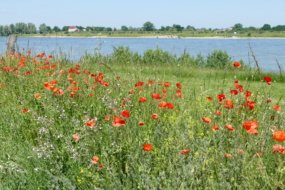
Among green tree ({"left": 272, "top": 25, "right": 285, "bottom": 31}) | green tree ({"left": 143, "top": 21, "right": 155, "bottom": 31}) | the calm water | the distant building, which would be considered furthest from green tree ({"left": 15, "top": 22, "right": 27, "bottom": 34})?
green tree ({"left": 272, "top": 25, "right": 285, "bottom": 31})

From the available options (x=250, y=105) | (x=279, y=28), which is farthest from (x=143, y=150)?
(x=279, y=28)

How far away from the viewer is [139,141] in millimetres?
3041

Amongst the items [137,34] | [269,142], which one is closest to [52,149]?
[269,142]

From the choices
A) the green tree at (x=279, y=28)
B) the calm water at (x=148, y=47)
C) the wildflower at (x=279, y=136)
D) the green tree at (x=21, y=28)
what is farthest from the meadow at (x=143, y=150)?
the green tree at (x=279, y=28)

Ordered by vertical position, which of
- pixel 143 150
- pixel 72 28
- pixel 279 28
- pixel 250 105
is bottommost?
pixel 72 28

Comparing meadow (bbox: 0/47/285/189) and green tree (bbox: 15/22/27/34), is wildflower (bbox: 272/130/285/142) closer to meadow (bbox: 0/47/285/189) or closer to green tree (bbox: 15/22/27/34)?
meadow (bbox: 0/47/285/189)

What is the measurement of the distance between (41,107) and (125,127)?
72.3 inches

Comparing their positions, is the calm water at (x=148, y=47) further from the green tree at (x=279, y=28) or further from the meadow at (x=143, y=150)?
the green tree at (x=279, y=28)

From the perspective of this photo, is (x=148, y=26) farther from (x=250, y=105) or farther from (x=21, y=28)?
(x=250, y=105)

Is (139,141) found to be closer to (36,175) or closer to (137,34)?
(36,175)

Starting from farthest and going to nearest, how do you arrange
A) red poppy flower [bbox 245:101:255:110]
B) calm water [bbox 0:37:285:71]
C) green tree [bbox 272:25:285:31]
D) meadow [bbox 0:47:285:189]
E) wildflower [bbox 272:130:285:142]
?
green tree [bbox 272:25:285:31], calm water [bbox 0:37:285:71], red poppy flower [bbox 245:101:255:110], meadow [bbox 0:47:285:189], wildflower [bbox 272:130:285:142]

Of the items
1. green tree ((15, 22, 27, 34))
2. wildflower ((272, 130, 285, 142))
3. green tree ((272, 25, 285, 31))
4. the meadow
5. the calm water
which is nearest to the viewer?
wildflower ((272, 130, 285, 142))

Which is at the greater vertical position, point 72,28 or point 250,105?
point 250,105

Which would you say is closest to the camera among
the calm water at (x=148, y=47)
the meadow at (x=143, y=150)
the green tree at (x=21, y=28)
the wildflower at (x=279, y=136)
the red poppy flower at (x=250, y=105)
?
the wildflower at (x=279, y=136)
